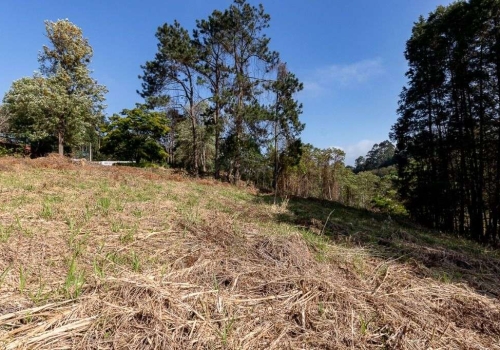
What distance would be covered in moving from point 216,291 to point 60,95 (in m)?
18.2

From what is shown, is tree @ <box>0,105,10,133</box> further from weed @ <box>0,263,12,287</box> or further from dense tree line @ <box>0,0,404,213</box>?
weed @ <box>0,263,12,287</box>

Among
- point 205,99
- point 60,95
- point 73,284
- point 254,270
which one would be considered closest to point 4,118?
point 60,95

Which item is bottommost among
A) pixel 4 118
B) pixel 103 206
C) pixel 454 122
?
pixel 103 206

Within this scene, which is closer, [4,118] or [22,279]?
[22,279]

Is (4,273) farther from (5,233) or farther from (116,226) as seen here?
(116,226)

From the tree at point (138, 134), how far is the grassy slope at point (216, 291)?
22.0m

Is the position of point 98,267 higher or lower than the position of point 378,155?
lower

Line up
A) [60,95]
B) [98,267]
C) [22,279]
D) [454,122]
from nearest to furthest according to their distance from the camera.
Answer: [22,279] < [98,267] < [454,122] < [60,95]

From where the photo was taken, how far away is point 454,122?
10859 mm

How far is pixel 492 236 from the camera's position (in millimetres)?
9828

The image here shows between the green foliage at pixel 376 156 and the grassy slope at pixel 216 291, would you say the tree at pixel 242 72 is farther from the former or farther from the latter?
the green foliage at pixel 376 156

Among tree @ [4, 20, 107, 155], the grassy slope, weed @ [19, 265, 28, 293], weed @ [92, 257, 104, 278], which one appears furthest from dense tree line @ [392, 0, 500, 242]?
tree @ [4, 20, 107, 155]

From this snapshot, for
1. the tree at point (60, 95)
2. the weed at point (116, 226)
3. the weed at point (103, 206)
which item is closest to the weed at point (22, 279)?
the weed at point (116, 226)

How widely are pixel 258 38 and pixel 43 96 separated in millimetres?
12840
